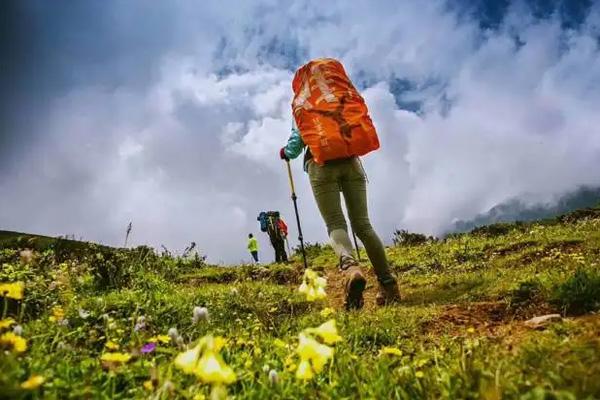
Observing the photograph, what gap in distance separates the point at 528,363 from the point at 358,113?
166 inches

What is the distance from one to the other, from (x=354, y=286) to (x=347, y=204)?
116cm

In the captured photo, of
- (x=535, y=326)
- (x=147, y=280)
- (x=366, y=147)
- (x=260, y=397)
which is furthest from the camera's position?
(x=147, y=280)

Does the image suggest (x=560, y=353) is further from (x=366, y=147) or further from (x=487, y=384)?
(x=366, y=147)

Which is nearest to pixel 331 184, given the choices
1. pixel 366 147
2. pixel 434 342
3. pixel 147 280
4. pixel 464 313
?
pixel 366 147

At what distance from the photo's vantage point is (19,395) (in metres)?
2.07

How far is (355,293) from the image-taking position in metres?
5.80

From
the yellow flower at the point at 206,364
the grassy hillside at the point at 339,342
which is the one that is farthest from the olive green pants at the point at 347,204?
the yellow flower at the point at 206,364

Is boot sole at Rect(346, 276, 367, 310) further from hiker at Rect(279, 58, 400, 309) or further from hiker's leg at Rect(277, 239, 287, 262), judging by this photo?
hiker's leg at Rect(277, 239, 287, 262)

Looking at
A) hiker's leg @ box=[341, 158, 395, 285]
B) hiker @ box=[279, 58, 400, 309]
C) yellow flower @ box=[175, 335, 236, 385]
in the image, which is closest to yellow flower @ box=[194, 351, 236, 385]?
yellow flower @ box=[175, 335, 236, 385]

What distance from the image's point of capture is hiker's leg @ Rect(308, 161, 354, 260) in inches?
246

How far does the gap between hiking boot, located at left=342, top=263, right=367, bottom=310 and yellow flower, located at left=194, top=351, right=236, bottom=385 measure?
4116 mm

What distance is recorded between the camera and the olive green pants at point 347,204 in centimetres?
628

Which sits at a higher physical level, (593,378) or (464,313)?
(464,313)

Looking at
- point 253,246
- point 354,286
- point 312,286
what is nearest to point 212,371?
point 312,286
